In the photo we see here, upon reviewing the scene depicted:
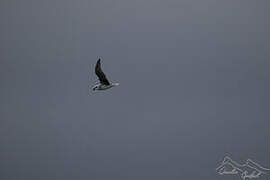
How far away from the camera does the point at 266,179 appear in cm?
1043

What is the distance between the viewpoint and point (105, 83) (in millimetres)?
9055

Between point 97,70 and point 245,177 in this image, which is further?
point 245,177

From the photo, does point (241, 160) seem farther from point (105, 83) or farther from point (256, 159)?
point (105, 83)

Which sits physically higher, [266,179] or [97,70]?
[97,70]

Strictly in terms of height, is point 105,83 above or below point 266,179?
above

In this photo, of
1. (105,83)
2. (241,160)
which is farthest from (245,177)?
(105,83)

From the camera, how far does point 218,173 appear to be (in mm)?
10492

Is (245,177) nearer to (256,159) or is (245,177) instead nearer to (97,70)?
(256,159)

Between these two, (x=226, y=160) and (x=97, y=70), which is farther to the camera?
(x=226, y=160)

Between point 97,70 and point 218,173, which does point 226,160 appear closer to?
point 218,173

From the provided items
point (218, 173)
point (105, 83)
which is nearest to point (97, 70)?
point (105, 83)

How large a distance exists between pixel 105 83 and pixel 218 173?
293 cm

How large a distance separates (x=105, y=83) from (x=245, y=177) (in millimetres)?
3265

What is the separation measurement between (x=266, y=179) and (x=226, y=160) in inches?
30.9
